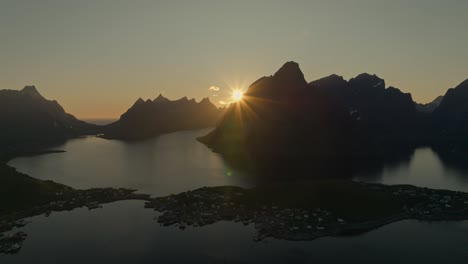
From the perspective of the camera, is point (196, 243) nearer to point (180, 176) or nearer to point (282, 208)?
point (282, 208)

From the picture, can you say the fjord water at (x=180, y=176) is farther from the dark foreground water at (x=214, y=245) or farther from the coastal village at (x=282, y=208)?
the dark foreground water at (x=214, y=245)

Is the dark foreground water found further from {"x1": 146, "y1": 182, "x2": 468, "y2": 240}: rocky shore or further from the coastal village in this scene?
{"x1": 146, "y1": 182, "x2": 468, "y2": 240}: rocky shore

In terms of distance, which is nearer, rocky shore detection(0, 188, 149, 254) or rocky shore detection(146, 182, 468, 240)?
rocky shore detection(0, 188, 149, 254)

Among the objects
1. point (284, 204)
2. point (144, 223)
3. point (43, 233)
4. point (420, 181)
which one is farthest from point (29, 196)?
point (420, 181)

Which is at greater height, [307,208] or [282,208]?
[307,208]

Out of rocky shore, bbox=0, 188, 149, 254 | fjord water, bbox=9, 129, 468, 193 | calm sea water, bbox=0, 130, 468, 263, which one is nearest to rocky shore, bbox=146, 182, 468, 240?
calm sea water, bbox=0, 130, 468, 263

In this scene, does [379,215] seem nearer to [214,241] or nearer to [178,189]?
[214,241]

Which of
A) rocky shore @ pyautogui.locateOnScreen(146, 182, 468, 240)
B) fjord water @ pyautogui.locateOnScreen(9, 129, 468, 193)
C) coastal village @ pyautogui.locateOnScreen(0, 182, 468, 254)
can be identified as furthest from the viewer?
fjord water @ pyautogui.locateOnScreen(9, 129, 468, 193)

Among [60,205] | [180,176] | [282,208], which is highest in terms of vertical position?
[180,176]

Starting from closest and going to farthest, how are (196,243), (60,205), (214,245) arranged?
1. (214,245)
2. (196,243)
3. (60,205)

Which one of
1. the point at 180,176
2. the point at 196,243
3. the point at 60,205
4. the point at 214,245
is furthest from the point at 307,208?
the point at 180,176

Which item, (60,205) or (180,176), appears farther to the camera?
(180,176)
